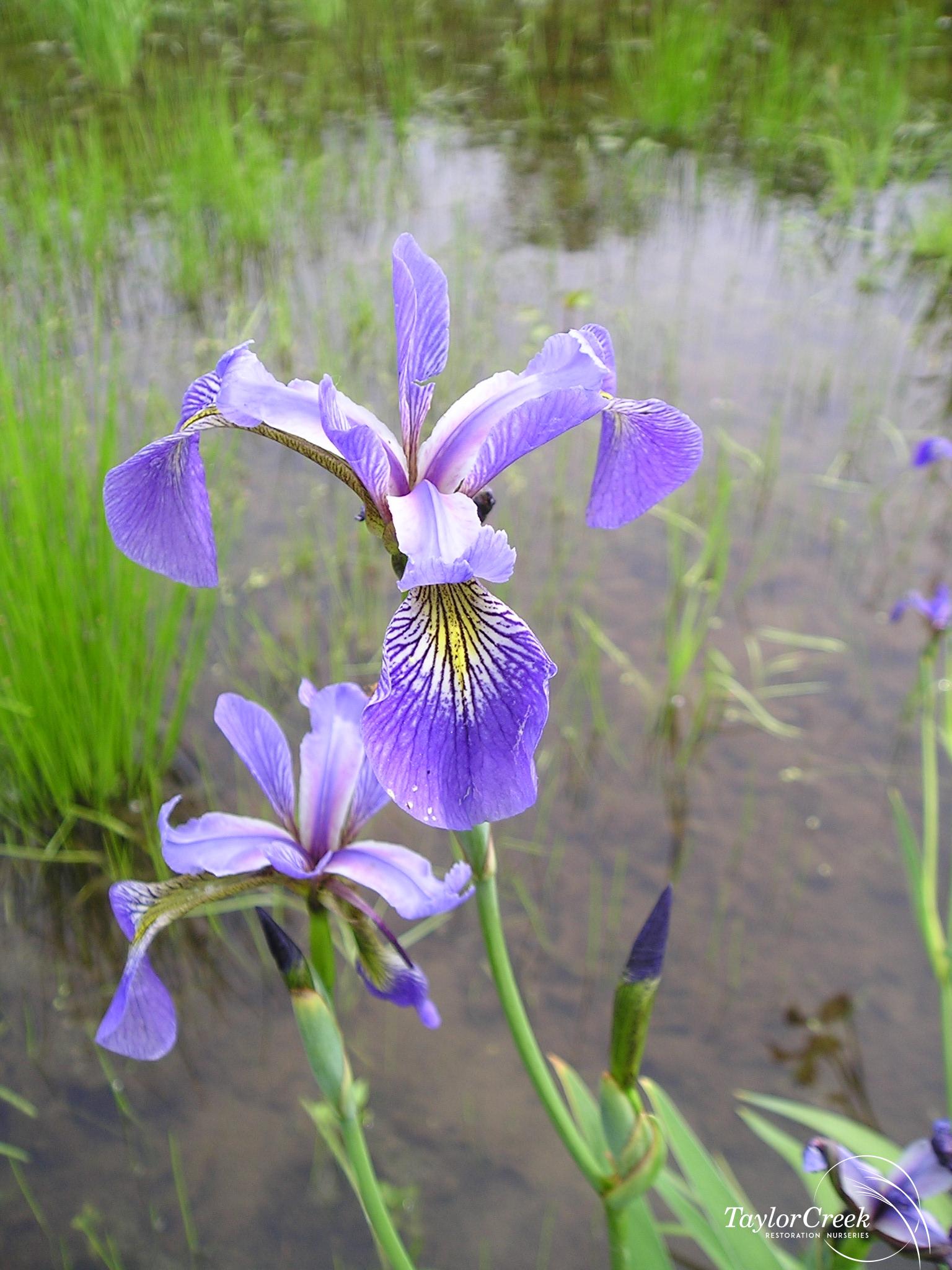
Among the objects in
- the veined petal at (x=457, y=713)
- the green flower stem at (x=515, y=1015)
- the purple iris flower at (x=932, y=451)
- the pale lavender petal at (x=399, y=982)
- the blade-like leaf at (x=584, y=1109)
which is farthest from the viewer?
the purple iris flower at (x=932, y=451)

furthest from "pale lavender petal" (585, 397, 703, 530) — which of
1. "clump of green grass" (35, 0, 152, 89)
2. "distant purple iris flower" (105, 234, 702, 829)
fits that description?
"clump of green grass" (35, 0, 152, 89)

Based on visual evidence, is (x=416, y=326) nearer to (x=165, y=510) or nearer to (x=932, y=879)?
(x=165, y=510)

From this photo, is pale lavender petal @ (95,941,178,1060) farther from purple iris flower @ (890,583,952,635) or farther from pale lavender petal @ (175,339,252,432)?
purple iris flower @ (890,583,952,635)

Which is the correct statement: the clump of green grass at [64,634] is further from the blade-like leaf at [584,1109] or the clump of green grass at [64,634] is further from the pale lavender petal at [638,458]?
the pale lavender petal at [638,458]

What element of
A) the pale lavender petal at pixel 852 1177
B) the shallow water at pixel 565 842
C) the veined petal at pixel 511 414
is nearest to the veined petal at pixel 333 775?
the veined petal at pixel 511 414

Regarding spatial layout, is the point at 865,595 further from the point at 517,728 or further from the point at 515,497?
the point at 517,728

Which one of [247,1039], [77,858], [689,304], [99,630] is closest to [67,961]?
[77,858]
